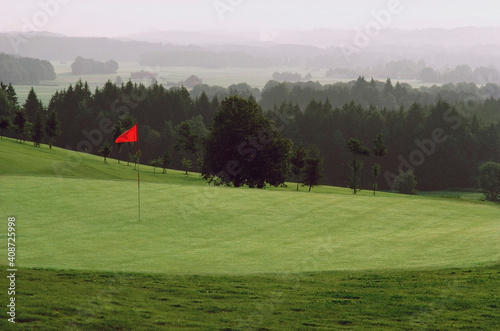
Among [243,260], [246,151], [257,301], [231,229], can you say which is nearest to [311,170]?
[246,151]

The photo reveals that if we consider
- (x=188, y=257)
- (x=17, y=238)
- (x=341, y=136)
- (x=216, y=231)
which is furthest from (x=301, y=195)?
(x=341, y=136)

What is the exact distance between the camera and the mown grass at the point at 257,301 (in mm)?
17078

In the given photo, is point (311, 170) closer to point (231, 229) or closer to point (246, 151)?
point (246, 151)

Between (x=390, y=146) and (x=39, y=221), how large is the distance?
141 meters

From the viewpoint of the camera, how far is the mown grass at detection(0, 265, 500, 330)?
17078mm

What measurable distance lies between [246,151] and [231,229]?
4557cm

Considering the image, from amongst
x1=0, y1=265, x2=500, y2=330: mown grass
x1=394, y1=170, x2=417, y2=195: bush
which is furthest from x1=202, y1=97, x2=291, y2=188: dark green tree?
x1=394, y1=170, x2=417, y2=195: bush

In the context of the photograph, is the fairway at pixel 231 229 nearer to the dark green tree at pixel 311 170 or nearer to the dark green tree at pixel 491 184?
the dark green tree at pixel 311 170

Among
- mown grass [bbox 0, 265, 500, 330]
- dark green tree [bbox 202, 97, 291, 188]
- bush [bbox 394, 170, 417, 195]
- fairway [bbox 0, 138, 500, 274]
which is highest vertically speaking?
dark green tree [bbox 202, 97, 291, 188]

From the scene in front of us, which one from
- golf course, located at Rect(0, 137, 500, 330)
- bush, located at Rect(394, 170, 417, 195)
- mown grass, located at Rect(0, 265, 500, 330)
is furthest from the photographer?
bush, located at Rect(394, 170, 417, 195)

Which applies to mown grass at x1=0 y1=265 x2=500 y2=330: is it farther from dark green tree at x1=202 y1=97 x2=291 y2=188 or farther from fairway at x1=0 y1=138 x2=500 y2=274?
dark green tree at x1=202 y1=97 x2=291 y2=188

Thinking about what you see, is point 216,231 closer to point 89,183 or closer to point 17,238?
point 17,238

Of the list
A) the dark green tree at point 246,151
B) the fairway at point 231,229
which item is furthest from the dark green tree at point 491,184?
the fairway at point 231,229

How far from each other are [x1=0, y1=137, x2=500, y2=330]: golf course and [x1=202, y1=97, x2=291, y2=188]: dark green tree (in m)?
31.8
